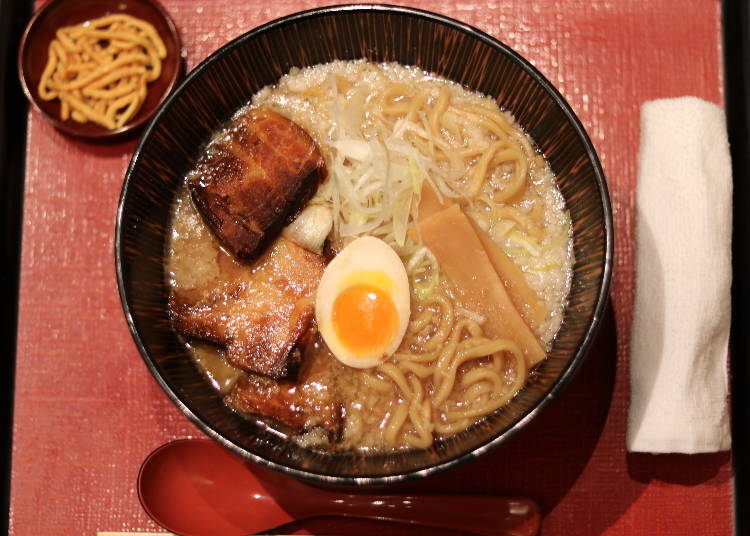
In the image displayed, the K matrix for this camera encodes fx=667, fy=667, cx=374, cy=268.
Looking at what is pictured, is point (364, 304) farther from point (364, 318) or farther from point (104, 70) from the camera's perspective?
point (104, 70)

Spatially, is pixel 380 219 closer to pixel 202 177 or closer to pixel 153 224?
pixel 202 177

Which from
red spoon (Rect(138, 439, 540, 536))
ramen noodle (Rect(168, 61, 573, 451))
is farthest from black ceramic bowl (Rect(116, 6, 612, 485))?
red spoon (Rect(138, 439, 540, 536))

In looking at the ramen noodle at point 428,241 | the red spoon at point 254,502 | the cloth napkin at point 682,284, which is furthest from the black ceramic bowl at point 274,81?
the cloth napkin at point 682,284

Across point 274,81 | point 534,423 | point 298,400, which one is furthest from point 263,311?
point 534,423

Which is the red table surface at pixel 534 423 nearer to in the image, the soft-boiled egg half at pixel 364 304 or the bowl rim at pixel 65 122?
the bowl rim at pixel 65 122

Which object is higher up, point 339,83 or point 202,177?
point 339,83

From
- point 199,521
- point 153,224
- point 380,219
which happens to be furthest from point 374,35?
point 199,521
